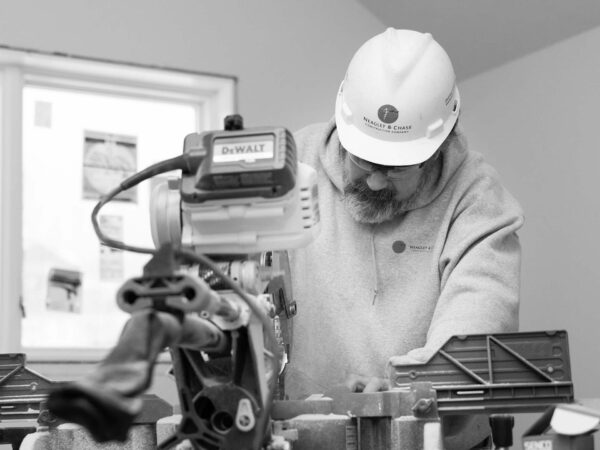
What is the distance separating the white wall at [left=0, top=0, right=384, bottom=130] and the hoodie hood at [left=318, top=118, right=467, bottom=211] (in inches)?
75.7

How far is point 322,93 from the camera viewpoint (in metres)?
4.40

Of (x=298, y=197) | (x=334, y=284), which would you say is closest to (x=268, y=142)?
(x=298, y=197)

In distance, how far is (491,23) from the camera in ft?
13.0

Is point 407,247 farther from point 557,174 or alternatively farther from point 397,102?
point 557,174

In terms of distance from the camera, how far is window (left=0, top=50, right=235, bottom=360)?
3830mm

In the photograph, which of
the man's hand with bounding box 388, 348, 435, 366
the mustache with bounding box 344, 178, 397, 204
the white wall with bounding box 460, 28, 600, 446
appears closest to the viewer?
the man's hand with bounding box 388, 348, 435, 366

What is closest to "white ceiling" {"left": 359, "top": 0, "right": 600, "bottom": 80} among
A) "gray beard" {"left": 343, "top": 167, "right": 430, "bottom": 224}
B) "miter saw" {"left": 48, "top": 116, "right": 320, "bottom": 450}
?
"gray beard" {"left": 343, "top": 167, "right": 430, "bottom": 224}

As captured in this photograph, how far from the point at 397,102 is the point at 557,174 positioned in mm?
1976

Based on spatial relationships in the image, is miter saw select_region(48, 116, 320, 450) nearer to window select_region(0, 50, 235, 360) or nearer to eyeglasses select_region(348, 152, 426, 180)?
eyeglasses select_region(348, 152, 426, 180)

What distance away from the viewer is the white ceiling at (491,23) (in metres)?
3.75

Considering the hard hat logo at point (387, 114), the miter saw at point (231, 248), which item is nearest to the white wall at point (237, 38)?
the hard hat logo at point (387, 114)

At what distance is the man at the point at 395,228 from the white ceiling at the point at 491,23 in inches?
65.6

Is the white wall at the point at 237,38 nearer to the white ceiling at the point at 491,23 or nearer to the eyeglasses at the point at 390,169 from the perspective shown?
the white ceiling at the point at 491,23

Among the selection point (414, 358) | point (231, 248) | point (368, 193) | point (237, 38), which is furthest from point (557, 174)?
point (231, 248)
